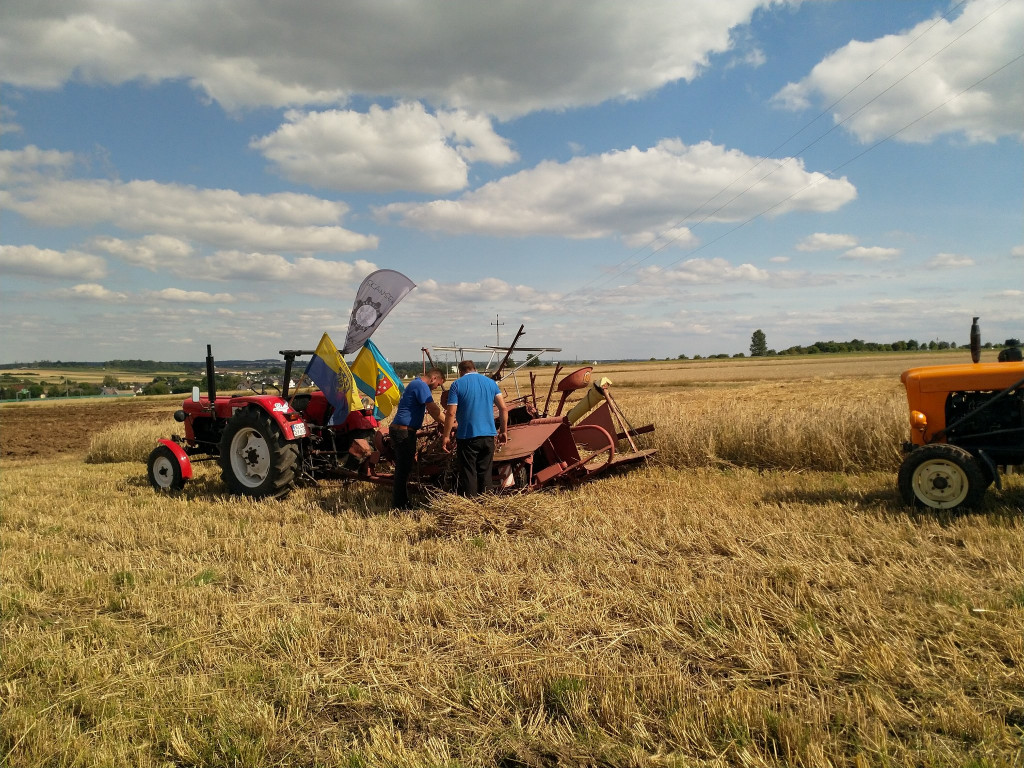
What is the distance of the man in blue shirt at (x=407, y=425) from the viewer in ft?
22.5

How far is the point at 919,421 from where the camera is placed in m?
6.29

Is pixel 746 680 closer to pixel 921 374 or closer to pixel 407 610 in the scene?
pixel 407 610

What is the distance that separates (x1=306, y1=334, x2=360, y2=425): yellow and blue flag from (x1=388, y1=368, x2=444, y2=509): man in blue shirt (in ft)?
4.53

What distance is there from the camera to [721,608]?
3848 millimetres

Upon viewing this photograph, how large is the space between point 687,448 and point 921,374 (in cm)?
349

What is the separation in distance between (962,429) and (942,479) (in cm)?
75

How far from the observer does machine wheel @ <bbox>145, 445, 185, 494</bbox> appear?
8.53m

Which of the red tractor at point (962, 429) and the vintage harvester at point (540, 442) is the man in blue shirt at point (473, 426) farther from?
the red tractor at point (962, 429)

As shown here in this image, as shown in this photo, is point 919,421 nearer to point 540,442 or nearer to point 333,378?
point 540,442

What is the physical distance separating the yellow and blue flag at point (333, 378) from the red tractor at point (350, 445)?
181mm

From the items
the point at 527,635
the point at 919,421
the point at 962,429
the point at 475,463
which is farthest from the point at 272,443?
the point at 962,429

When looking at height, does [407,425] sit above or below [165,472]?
above

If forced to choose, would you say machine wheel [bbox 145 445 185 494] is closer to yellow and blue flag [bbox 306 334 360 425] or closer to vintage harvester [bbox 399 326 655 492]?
yellow and blue flag [bbox 306 334 360 425]

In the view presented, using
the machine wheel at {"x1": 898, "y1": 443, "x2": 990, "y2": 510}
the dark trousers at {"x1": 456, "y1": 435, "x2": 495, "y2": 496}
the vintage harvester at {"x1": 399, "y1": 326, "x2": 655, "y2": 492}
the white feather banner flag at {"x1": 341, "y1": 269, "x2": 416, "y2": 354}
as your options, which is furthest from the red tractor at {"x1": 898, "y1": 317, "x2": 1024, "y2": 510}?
the white feather banner flag at {"x1": 341, "y1": 269, "x2": 416, "y2": 354}
